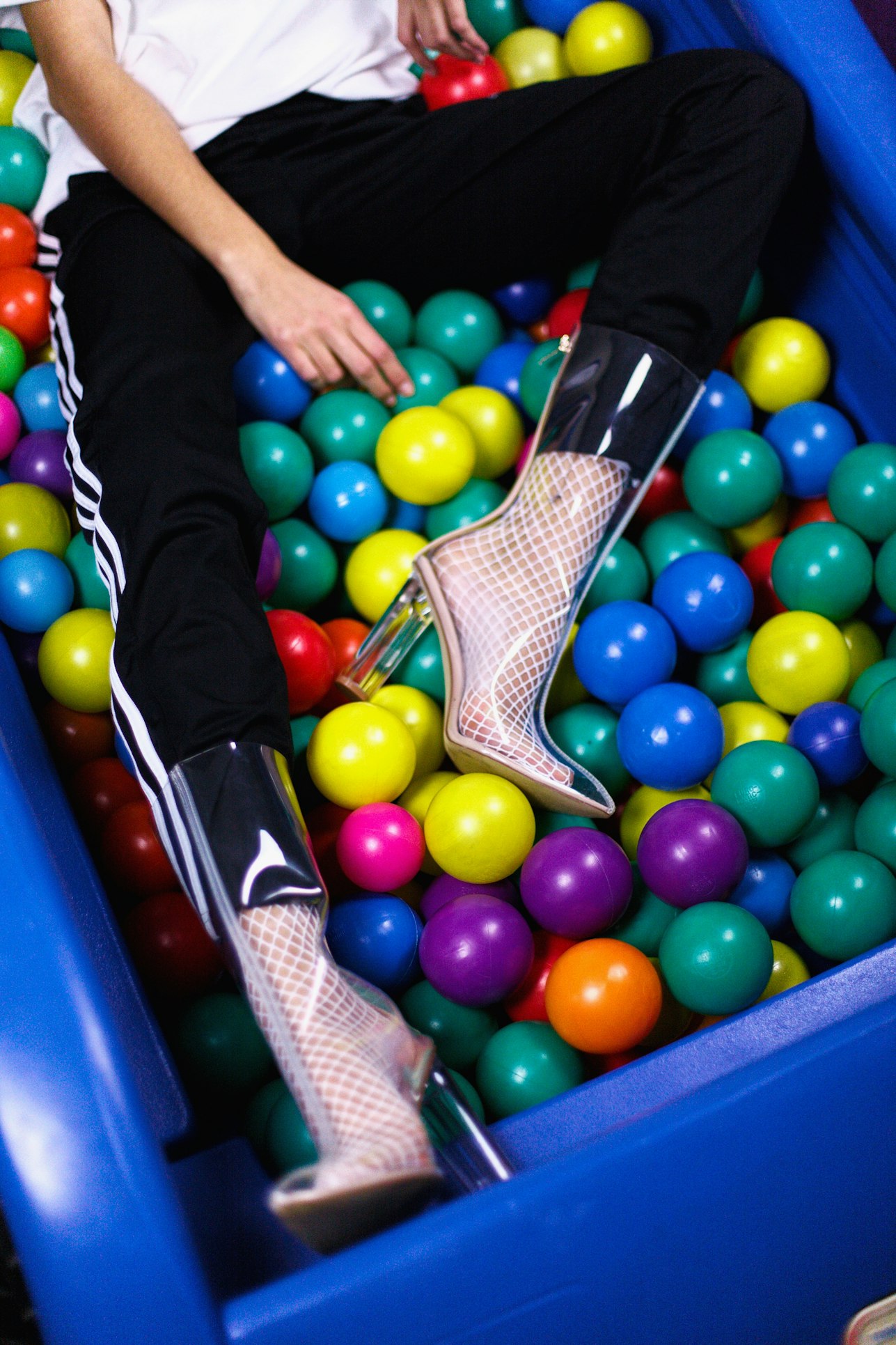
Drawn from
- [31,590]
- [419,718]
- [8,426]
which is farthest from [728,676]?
[8,426]

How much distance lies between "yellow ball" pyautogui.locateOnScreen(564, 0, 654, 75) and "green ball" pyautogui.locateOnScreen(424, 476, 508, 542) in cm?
55

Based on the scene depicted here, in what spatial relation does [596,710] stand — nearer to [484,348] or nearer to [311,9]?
[484,348]

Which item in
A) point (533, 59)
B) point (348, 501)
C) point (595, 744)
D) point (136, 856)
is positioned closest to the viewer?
point (136, 856)

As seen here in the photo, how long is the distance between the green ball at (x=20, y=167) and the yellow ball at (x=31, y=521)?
1.32 ft

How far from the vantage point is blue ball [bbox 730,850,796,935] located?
0.97 metres

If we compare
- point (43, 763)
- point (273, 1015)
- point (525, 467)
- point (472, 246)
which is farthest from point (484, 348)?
point (273, 1015)

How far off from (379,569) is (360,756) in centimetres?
23

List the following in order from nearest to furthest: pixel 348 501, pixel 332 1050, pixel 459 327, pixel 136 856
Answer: pixel 332 1050 < pixel 136 856 < pixel 348 501 < pixel 459 327

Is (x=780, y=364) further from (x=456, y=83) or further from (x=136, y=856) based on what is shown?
(x=136, y=856)

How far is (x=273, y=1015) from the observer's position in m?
0.74

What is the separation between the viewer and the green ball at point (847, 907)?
88cm

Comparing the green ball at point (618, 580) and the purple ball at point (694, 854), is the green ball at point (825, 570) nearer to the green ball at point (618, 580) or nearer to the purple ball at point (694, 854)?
the green ball at point (618, 580)

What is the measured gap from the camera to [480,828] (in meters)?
0.91

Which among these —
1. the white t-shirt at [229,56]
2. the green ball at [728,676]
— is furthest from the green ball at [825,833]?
the white t-shirt at [229,56]
